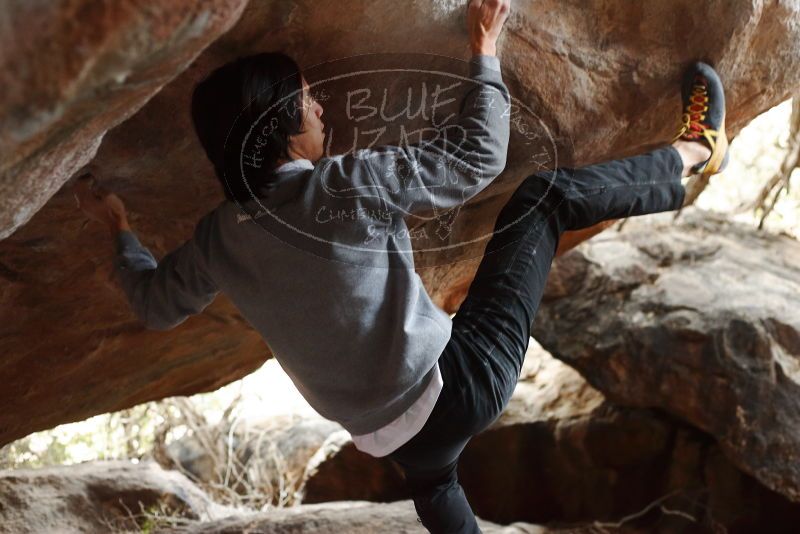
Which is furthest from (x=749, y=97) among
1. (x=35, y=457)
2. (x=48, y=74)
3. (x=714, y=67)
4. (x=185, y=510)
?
(x=35, y=457)

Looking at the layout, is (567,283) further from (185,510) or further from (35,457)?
(35,457)

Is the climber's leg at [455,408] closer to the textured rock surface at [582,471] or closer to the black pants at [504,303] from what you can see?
the black pants at [504,303]

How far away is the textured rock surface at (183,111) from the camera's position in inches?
48.3

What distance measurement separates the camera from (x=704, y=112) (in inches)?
93.7

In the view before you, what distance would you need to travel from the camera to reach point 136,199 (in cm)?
243

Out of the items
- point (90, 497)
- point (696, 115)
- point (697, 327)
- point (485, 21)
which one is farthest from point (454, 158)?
point (90, 497)

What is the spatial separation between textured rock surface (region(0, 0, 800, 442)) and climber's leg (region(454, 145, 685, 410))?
0.28 m

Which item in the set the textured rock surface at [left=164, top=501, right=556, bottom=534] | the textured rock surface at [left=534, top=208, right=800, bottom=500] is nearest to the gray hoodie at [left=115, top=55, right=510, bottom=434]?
the textured rock surface at [left=164, top=501, right=556, bottom=534]

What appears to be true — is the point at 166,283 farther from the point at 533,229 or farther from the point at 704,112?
the point at 704,112

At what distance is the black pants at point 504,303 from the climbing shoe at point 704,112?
134mm

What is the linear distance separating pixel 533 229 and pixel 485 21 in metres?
0.53

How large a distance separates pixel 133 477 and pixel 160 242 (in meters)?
1.79

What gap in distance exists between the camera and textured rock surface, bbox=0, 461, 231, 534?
3.49 metres

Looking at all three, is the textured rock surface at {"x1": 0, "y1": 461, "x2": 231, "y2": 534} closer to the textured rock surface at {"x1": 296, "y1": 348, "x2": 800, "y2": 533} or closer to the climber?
the textured rock surface at {"x1": 296, "y1": 348, "x2": 800, "y2": 533}
